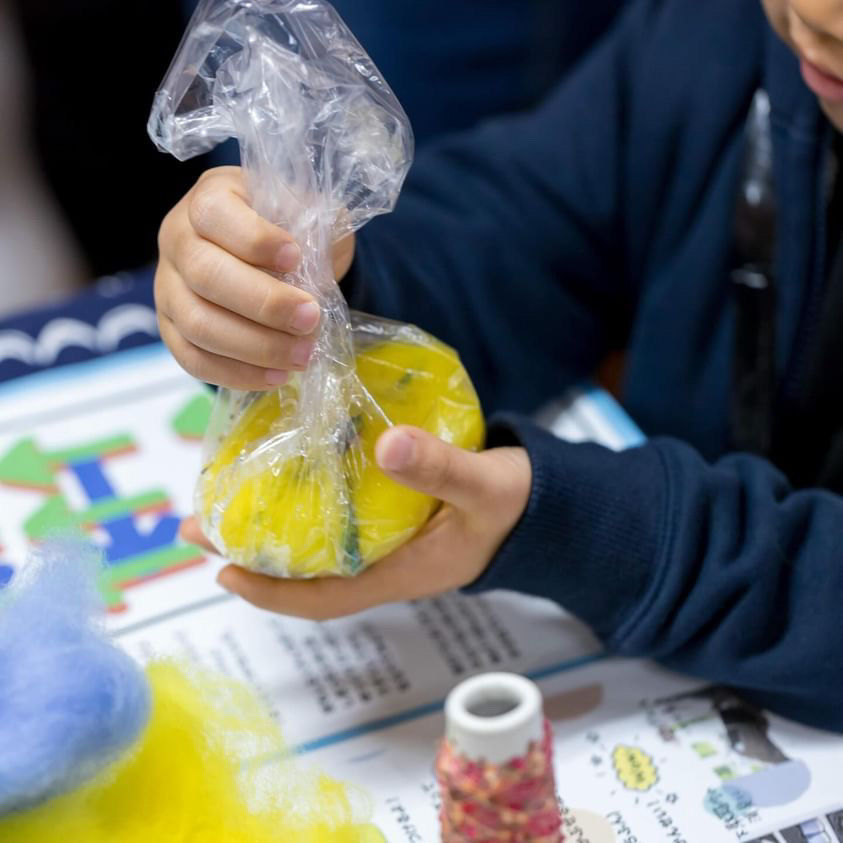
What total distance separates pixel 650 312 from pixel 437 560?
0.36m

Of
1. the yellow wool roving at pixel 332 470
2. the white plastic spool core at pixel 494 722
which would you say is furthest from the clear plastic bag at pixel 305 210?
the white plastic spool core at pixel 494 722

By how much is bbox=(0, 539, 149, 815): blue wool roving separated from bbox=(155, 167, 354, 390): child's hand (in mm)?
116

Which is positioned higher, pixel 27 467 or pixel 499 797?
pixel 499 797

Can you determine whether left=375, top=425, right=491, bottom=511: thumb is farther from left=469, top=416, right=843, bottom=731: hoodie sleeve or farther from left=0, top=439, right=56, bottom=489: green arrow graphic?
left=0, top=439, right=56, bottom=489: green arrow graphic

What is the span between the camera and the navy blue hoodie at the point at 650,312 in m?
0.55

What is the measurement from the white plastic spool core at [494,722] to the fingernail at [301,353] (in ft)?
0.63

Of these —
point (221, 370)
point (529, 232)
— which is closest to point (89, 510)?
point (221, 370)

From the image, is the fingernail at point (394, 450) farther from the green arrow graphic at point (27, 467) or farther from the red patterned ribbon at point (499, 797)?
the green arrow graphic at point (27, 467)

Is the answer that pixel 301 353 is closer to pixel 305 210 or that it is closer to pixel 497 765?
pixel 305 210

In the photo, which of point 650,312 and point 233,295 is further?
point 650,312

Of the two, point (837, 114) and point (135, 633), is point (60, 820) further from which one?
point (837, 114)

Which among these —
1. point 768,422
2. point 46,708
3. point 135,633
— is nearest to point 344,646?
point 135,633

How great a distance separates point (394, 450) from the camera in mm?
453

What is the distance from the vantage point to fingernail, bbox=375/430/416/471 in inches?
17.8
